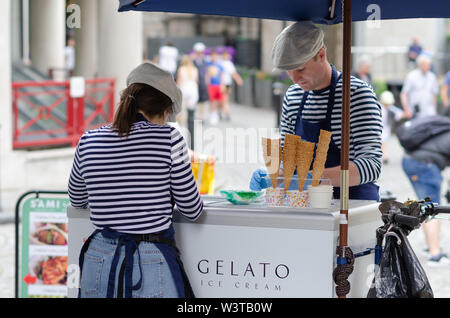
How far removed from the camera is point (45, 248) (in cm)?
612

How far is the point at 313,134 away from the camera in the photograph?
4.20 meters

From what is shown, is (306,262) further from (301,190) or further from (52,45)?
(52,45)

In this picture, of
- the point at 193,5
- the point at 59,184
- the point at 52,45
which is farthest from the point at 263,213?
the point at 52,45

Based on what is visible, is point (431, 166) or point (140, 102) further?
point (431, 166)

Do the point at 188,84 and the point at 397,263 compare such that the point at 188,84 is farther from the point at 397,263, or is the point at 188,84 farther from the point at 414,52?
the point at 397,263

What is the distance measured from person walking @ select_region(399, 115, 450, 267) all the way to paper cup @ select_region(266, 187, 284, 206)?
14.6ft

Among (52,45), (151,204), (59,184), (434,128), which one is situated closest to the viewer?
(151,204)

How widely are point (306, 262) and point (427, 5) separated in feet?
4.61

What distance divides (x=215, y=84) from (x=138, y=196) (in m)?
18.5

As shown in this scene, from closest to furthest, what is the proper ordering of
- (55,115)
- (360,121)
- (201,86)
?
(360,121)
(55,115)
(201,86)

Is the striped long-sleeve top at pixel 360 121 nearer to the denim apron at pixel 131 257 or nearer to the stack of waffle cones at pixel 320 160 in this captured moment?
the stack of waffle cones at pixel 320 160

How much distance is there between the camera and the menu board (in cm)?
610

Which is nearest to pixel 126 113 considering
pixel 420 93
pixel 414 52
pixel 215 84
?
pixel 420 93

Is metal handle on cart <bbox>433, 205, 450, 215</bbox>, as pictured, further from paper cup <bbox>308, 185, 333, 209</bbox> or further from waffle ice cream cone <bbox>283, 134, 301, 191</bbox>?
waffle ice cream cone <bbox>283, 134, 301, 191</bbox>
